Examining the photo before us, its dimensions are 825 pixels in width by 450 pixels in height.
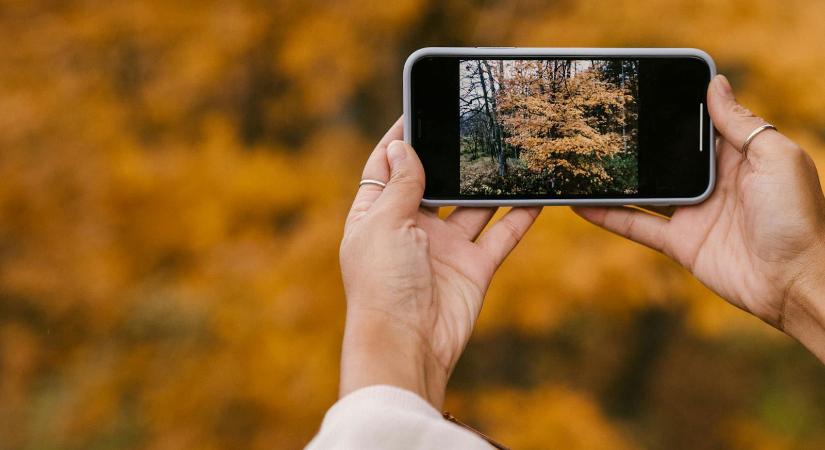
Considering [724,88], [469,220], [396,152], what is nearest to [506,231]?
[469,220]

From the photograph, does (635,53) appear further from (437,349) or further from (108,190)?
(108,190)

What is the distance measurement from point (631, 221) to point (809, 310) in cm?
17

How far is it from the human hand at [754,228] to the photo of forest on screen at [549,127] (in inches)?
2.1

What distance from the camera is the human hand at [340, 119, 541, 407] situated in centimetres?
51

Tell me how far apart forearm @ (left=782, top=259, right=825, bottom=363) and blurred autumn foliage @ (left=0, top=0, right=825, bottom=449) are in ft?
0.70

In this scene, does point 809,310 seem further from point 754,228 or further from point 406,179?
point 406,179

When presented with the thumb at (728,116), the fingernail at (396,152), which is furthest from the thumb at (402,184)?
the thumb at (728,116)

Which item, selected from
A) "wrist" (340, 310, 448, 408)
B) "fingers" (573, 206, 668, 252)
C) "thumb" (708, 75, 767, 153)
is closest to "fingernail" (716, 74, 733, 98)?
"thumb" (708, 75, 767, 153)

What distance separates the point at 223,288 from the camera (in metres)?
0.79

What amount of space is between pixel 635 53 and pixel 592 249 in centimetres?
26

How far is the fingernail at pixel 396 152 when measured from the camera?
0.58m

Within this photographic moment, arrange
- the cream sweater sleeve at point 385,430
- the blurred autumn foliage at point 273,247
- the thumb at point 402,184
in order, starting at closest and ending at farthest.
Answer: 1. the cream sweater sleeve at point 385,430
2. the thumb at point 402,184
3. the blurred autumn foliage at point 273,247

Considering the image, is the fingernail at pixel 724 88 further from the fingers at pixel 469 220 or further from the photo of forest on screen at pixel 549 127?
the fingers at pixel 469 220

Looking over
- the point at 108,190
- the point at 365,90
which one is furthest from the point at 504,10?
the point at 108,190
